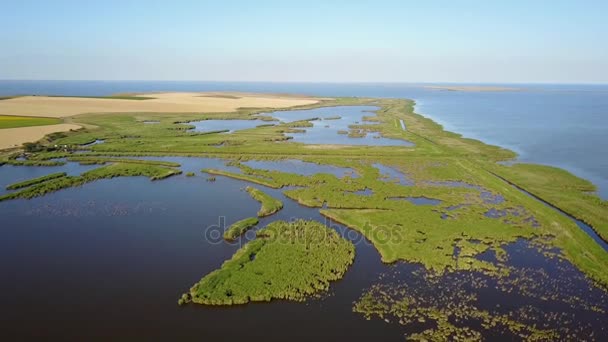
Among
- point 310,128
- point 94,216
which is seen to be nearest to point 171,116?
point 310,128

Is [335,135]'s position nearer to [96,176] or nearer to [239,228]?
[96,176]

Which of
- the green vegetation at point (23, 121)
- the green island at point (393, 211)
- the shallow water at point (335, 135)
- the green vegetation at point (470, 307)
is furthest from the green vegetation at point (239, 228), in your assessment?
the green vegetation at point (23, 121)

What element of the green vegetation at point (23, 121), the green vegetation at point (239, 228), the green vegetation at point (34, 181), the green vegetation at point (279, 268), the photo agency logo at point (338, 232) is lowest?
the green vegetation at point (279, 268)

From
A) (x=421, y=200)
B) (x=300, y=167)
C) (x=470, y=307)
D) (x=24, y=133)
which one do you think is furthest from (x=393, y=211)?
(x=24, y=133)

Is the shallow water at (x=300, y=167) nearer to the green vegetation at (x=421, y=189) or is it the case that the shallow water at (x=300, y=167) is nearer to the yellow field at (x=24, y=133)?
the green vegetation at (x=421, y=189)

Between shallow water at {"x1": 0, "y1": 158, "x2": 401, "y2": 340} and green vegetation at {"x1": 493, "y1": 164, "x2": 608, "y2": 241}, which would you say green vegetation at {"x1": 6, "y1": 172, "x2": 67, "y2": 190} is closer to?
shallow water at {"x1": 0, "y1": 158, "x2": 401, "y2": 340}

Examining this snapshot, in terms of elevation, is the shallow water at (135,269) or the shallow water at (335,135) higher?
the shallow water at (335,135)

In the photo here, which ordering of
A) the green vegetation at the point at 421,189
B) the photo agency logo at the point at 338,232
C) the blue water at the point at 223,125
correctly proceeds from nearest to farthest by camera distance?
the green vegetation at the point at 421,189 < the photo agency logo at the point at 338,232 < the blue water at the point at 223,125
